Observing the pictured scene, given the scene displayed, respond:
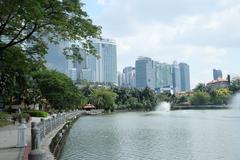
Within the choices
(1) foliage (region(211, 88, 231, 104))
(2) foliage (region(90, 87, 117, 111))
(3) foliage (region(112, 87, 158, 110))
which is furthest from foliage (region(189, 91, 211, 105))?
(2) foliage (region(90, 87, 117, 111))

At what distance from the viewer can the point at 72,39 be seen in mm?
14766

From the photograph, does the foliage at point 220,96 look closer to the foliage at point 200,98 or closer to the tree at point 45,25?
the foliage at point 200,98

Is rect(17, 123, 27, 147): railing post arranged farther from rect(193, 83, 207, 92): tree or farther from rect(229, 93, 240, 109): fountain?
rect(193, 83, 207, 92): tree

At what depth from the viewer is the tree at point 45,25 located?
12.7 metres

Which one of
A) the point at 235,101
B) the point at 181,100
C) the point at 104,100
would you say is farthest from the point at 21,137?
the point at 181,100

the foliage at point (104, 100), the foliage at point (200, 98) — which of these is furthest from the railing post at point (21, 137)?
the foliage at point (200, 98)

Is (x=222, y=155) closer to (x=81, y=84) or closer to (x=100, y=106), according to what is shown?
(x=100, y=106)

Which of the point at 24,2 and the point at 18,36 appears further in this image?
the point at 18,36

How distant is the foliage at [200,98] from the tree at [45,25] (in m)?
160

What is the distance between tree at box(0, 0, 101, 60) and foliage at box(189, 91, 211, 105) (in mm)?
160212

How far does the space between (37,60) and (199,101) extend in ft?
528

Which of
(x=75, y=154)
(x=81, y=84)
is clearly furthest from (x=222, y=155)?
(x=81, y=84)

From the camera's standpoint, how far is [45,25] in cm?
1420

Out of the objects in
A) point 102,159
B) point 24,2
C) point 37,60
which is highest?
point 24,2
